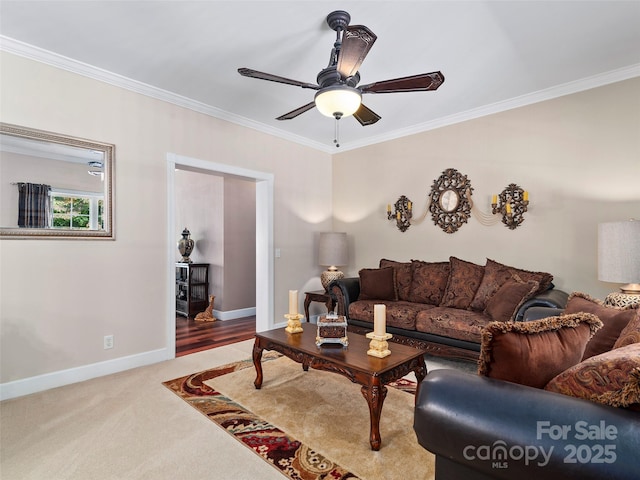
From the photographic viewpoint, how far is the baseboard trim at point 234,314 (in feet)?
17.9

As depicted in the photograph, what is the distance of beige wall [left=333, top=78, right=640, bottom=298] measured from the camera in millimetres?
3105

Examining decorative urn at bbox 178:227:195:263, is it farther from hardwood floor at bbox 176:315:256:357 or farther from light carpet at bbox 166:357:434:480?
light carpet at bbox 166:357:434:480

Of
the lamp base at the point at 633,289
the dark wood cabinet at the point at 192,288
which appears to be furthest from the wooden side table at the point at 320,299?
the lamp base at the point at 633,289

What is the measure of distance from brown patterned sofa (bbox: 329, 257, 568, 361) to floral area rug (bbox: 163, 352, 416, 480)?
62 centimetres

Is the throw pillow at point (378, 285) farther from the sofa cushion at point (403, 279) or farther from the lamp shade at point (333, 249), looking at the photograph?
the lamp shade at point (333, 249)

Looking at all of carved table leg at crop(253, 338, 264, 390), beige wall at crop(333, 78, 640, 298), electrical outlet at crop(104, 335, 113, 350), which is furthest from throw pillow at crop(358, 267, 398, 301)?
electrical outlet at crop(104, 335, 113, 350)

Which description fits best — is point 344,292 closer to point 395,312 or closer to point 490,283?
point 395,312

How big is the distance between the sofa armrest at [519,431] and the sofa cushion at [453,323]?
2088 mm

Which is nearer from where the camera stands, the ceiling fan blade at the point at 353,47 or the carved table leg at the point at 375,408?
the ceiling fan blade at the point at 353,47

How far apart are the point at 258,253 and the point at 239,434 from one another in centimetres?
274

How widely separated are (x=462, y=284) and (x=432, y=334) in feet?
2.32

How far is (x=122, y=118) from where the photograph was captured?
10.6ft

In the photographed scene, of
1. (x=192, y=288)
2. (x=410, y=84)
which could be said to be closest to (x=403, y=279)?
(x=410, y=84)

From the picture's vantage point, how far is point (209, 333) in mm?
4613
